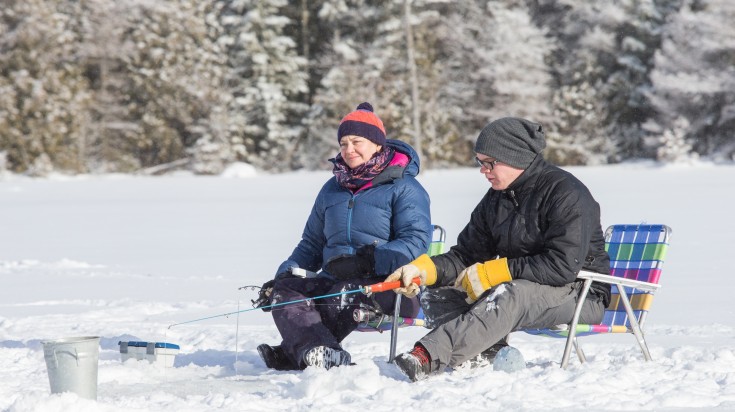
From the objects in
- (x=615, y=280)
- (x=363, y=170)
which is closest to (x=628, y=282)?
(x=615, y=280)

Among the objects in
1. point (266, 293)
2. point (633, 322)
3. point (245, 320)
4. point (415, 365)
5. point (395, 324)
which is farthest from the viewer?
point (245, 320)

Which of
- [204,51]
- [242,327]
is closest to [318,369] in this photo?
[242,327]

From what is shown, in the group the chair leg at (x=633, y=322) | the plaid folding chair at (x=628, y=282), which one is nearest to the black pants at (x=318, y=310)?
the plaid folding chair at (x=628, y=282)

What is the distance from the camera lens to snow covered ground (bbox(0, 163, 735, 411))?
3.50 m

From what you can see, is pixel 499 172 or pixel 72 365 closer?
pixel 72 365

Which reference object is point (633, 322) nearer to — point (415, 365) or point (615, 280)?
point (615, 280)

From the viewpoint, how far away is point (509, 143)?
3.94 metres

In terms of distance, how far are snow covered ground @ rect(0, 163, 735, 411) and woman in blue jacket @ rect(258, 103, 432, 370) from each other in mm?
237

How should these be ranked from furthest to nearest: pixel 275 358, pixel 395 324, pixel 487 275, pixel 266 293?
pixel 266 293, pixel 275 358, pixel 395 324, pixel 487 275

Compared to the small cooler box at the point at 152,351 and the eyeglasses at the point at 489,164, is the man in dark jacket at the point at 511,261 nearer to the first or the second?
the eyeglasses at the point at 489,164

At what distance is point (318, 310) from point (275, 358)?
0.91 feet

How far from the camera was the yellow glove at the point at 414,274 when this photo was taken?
12.8 feet

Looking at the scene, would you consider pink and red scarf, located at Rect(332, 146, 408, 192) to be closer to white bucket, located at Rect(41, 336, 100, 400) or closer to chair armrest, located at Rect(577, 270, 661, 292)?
chair armrest, located at Rect(577, 270, 661, 292)

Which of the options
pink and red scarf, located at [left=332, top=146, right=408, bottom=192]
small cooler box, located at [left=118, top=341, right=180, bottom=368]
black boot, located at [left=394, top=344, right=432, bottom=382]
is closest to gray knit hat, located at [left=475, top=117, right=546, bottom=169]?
pink and red scarf, located at [left=332, top=146, right=408, bottom=192]
